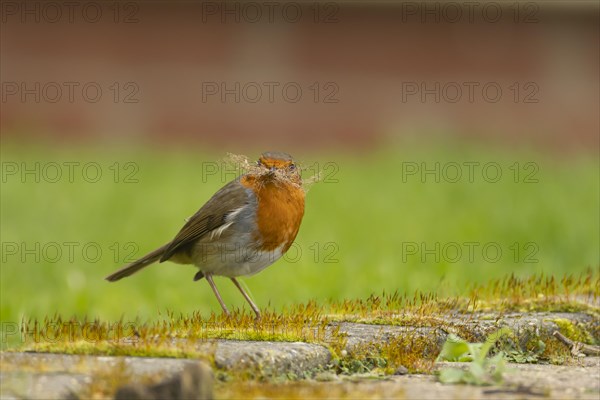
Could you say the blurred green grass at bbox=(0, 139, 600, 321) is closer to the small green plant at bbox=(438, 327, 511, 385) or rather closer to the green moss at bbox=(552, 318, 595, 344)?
the green moss at bbox=(552, 318, 595, 344)

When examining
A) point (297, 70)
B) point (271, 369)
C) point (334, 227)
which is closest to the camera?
point (271, 369)

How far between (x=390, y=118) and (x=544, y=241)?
8679 mm

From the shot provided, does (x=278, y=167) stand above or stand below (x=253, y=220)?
above

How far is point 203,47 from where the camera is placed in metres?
17.2

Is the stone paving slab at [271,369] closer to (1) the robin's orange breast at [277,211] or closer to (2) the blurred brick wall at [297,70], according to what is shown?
(1) the robin's orange breast at [277,211]

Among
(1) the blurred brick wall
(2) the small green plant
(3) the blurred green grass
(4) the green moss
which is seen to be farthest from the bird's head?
(1) the blurred brick wall

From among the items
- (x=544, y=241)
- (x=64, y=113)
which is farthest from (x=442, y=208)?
(x=64, y=113)

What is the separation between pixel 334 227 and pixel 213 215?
4585mm

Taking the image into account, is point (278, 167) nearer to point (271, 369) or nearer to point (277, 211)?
point (277, 211)

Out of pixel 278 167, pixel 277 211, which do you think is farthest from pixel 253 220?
pixel 278 167

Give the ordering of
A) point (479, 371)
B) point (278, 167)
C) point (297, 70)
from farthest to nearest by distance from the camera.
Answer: point (297, 70) → point (278, 167) → point (479, 371)

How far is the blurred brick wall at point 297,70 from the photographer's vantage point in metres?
16.8

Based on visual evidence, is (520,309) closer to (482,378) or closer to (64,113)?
(482,378)

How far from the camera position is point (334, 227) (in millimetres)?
10078
